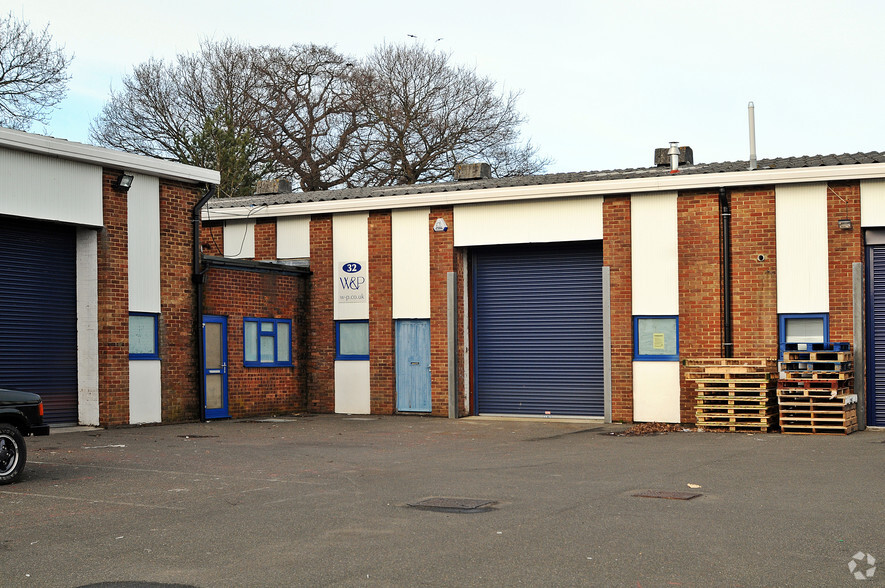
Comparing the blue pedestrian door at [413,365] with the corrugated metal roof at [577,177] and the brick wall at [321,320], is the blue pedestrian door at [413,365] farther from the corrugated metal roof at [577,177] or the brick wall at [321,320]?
the corrugated metal roof at [577,177]

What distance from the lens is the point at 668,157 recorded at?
24453mm

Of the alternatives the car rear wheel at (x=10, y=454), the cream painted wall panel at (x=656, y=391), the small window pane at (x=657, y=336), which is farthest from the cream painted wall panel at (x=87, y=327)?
the small window pane at (x=657, y=336)

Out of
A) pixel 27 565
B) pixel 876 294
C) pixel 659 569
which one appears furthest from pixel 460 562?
pixel 876 294

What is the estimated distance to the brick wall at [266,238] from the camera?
2489 cm

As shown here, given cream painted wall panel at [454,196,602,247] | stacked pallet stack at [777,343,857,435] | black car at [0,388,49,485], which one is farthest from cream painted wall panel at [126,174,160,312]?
stacked pallet stack at [777,343,857,435]

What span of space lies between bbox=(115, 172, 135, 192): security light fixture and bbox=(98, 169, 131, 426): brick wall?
3.9 inches

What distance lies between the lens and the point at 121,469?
13.1 meters

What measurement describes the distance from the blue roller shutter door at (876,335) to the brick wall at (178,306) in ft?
44.4

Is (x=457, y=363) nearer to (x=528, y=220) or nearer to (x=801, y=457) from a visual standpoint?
(x=528, y=220)

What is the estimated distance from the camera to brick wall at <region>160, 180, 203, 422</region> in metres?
20.4

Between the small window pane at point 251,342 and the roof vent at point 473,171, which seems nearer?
the small window pane at point 251,342

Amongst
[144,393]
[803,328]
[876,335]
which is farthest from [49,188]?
[876,335]

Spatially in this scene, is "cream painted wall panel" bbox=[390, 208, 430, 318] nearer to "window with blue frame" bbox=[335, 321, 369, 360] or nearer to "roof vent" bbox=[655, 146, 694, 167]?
"window with blue frame" bbox=[335, 321, 369, 360]

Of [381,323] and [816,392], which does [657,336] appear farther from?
[381,323]
